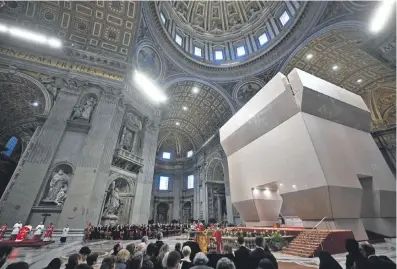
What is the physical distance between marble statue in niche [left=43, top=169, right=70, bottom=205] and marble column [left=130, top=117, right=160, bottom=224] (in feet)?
13.8

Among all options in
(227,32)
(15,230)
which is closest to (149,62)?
(227,32)

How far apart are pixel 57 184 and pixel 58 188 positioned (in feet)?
0.76

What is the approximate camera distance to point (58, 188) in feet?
33.6

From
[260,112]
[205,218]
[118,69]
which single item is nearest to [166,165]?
[205,218]

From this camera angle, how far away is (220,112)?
21.4 m

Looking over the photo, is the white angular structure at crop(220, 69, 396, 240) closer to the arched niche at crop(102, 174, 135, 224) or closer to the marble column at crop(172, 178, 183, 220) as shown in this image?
the arched niche at crop(102, 174, 135, 224)

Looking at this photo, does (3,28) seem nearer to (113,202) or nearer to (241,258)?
(113,202)

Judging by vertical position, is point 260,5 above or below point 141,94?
above

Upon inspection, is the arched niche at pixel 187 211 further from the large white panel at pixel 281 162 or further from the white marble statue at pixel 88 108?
the white marble statue at pixel 88 108

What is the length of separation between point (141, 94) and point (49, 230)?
10745 mm

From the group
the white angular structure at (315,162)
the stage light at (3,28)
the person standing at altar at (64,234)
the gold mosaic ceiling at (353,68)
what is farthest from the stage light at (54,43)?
the gold mosaic ceiling at (353,68)

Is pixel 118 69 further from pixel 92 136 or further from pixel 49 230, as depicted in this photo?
pixel 49 230

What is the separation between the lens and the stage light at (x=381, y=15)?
1020 cm

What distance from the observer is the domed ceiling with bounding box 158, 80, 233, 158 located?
784 inches
